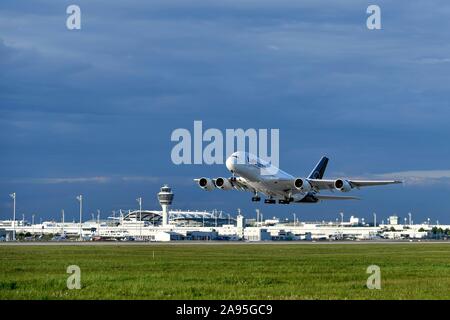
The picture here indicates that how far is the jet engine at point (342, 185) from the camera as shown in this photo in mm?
92875

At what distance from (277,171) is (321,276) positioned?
46088mm

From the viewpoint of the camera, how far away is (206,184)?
88125 millimetres

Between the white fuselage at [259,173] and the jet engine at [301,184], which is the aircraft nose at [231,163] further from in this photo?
the jet engine at [301,184]

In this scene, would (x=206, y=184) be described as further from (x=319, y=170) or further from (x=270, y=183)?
(x=319, y=170)

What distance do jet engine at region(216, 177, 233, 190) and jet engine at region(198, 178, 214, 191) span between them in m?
0.78

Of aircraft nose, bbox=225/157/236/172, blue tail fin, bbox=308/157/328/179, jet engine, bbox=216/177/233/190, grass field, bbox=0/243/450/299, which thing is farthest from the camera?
blue tail fin, bbox=308/157/328/179

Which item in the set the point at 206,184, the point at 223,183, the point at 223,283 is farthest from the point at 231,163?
the point at 223,283

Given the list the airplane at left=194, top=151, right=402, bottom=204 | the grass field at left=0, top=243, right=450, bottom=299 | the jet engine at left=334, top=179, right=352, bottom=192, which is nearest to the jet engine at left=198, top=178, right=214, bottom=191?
the airplane at left=194, top=151, right=402, bottom=204

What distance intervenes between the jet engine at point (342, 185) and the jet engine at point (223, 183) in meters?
12.7

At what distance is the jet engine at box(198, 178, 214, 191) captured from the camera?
87875 mm

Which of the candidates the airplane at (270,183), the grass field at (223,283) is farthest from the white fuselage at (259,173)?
the grass field at (223,283)

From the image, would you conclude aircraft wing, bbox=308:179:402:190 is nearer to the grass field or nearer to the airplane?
the airplane
